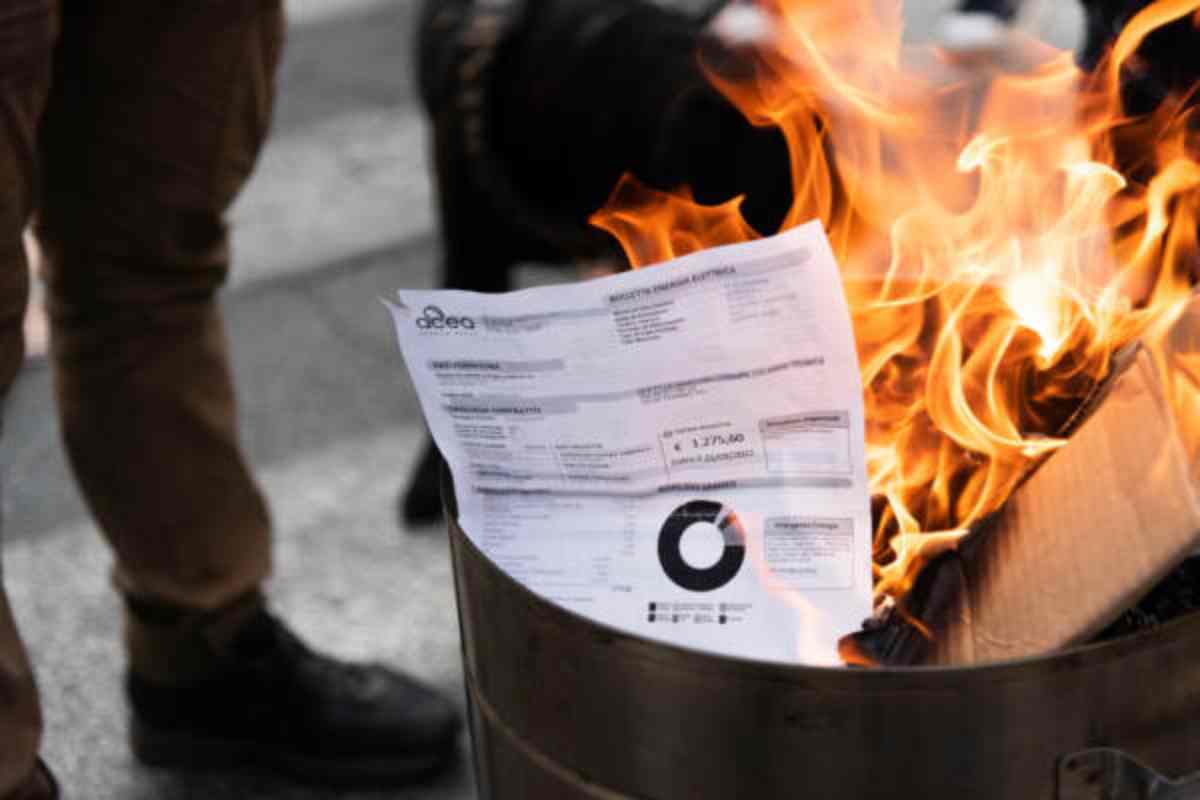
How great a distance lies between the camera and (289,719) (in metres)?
2.16

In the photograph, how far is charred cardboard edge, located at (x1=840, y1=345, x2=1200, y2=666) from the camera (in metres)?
1.10

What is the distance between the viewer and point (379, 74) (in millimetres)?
4887

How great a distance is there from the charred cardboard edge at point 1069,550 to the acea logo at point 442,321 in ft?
1.18

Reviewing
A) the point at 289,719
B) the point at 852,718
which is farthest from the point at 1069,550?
the point at 289,719

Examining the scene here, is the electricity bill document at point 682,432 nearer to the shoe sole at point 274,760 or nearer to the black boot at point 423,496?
the shoe sole at point 274,760

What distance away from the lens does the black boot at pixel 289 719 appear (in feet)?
7.02

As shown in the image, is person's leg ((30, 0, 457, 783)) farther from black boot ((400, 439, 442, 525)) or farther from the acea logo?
the acea logo

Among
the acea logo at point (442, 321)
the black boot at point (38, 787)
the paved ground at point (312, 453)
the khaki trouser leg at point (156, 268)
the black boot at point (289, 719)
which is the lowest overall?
the paved ground at point (312, 453)

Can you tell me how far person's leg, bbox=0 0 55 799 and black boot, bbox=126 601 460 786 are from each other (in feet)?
1.54

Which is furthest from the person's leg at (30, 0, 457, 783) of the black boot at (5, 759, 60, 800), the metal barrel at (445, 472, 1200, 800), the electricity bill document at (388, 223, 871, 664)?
the metal barrel at (445, 472, 1200, 800)

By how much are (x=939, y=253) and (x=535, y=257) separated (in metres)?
1.40

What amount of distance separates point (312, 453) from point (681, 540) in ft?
6.11

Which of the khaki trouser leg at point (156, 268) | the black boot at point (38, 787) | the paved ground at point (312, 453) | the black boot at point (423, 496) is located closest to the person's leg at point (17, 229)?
the black boot at point (38, 787)

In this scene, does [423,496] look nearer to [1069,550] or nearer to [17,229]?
[17,229]
